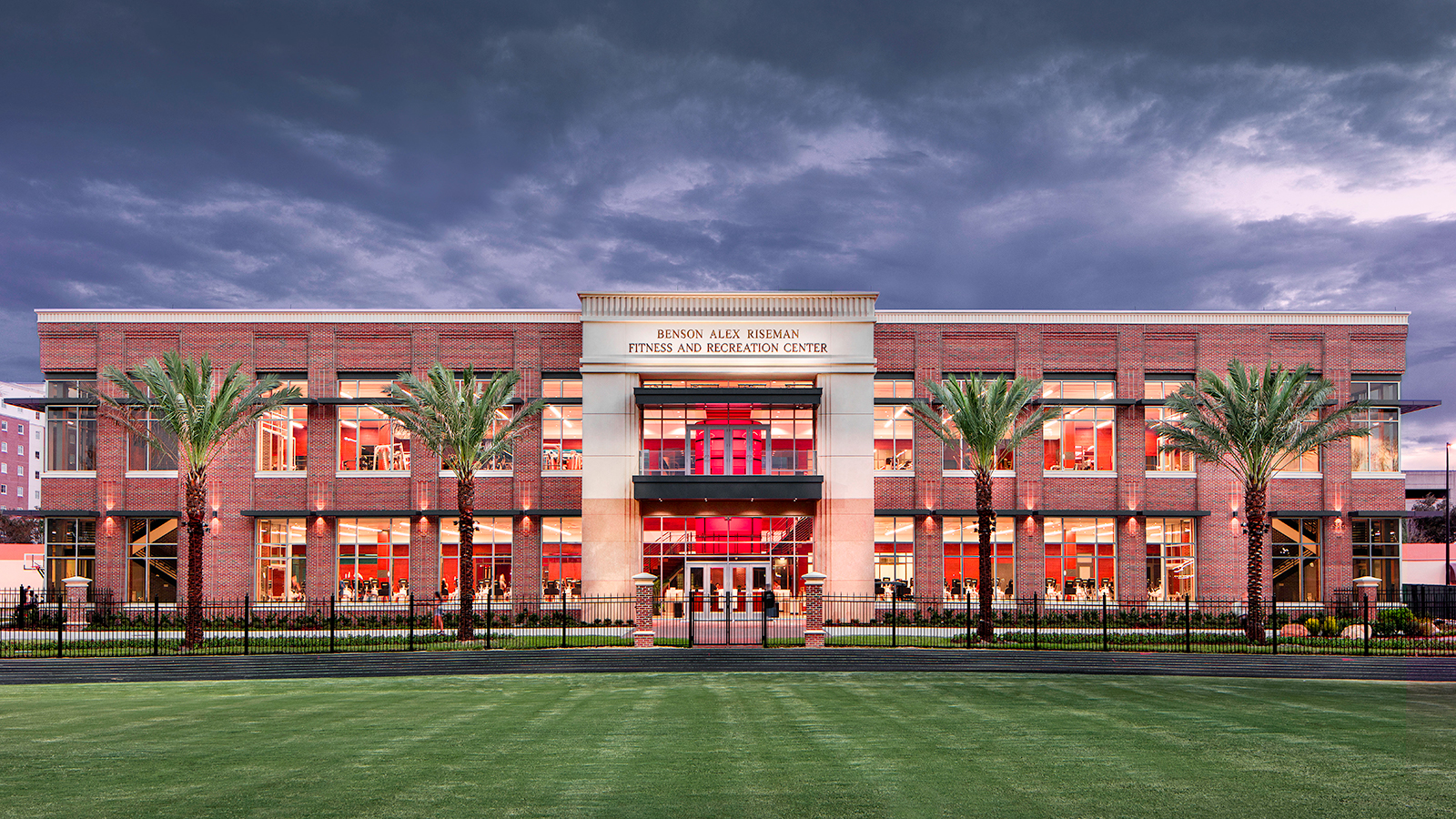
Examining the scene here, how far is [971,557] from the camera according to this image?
41.0 m

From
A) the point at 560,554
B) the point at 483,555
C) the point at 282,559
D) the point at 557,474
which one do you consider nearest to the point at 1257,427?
the point at 557,474

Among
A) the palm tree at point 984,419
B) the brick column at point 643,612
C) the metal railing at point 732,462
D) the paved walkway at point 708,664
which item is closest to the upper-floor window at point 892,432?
the metal railing at point 732,462

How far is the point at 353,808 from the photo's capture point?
9.67 metres

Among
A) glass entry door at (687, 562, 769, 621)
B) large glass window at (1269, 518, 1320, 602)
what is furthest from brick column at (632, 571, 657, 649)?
large glass window at (1269, 518, 1320, 602)

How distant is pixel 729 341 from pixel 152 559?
27.9 metres

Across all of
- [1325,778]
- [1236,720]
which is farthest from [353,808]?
[1236,720]

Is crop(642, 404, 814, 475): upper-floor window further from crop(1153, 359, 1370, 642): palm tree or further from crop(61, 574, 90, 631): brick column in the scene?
crop(61, 574, 90, 631): brick column

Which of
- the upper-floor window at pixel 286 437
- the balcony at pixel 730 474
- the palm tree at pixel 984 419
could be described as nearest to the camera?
the palm tree at pixel 984 419

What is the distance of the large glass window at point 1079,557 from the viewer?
40.7 m

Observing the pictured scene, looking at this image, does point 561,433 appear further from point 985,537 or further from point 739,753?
point 739,753

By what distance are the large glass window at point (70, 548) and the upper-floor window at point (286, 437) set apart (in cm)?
813

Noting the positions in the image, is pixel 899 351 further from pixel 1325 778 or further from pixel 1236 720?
pixel 1325 778

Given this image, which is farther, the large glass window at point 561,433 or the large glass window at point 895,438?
the large glass window at point 895,438

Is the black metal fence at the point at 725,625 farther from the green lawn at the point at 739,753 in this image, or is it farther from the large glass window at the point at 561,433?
the green lawn at the point at 739,753
